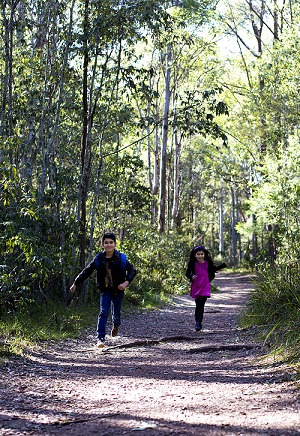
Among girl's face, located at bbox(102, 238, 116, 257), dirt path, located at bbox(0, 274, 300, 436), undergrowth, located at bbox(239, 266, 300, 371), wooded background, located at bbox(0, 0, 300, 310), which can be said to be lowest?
dirt path, located at bbox(0, 274, 300, 436)

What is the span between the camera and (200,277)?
31.7 ft

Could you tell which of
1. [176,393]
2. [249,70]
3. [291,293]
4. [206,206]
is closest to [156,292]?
[291,293]

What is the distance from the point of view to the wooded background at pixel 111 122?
954cm

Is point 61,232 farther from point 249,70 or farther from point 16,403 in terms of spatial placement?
point 249,70

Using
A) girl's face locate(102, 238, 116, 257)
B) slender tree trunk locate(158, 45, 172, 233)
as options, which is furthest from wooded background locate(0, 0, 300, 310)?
girl's face locate(102, 238, 116, 257)

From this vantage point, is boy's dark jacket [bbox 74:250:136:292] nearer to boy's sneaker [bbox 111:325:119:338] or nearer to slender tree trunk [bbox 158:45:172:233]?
boy's sneaker [bbox 111:325:119:338]

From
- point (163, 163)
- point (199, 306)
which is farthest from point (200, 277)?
point (163, 163)

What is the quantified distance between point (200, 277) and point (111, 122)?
20.5ft

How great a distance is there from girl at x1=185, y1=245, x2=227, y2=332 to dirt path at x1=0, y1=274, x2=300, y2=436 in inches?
38.6

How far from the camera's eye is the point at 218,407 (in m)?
4.02

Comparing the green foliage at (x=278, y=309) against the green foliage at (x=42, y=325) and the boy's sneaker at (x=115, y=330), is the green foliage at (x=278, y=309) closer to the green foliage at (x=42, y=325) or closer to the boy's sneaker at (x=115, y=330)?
the boy's sneaker at (x=115, y=330)

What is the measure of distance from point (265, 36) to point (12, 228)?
26.0 metres

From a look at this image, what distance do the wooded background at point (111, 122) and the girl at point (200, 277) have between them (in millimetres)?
1407

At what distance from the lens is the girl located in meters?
9.59
